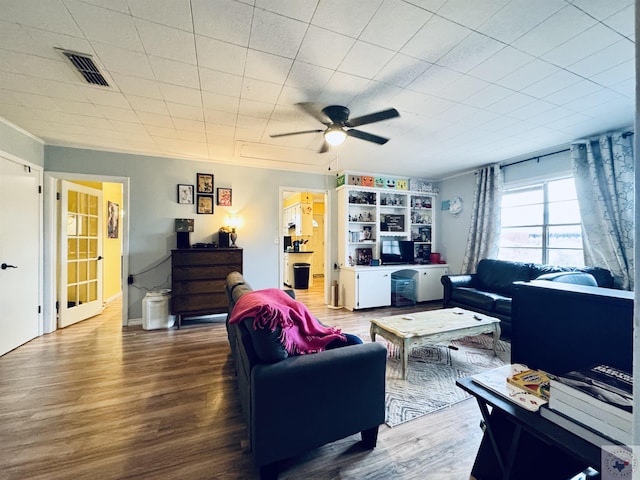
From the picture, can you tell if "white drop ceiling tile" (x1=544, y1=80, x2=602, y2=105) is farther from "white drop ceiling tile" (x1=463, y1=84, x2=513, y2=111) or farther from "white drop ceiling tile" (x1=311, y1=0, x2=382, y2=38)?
"white drop ceiling tile" (x1=311, y1=0, x2=382, y2=38)

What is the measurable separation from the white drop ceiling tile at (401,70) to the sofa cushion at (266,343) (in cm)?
206

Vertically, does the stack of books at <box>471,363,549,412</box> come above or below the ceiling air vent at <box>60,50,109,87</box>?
below

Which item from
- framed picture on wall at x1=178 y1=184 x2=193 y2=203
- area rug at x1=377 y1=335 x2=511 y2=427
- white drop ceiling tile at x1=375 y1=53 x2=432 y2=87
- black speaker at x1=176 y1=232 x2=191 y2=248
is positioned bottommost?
area rug at x1=377 y1=335 x2=511 y2=427

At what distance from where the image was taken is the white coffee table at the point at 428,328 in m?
2.42

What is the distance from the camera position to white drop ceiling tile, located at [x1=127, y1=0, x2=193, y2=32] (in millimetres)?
1458

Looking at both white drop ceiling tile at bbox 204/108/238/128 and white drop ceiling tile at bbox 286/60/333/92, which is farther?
white drop ceiling tile at bbox 204/108/238/128

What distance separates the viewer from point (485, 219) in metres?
4.62

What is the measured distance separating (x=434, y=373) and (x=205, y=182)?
162 inches

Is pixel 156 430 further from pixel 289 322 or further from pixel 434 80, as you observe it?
pixel 434 80

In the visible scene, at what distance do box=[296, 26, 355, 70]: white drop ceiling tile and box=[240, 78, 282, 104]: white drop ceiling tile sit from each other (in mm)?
432

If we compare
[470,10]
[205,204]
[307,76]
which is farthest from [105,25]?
[205,204]

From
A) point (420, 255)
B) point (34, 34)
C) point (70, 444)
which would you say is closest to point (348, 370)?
point (70, 444)

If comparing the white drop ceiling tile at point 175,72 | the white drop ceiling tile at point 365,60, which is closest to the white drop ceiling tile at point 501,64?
the white drop ceiling tile at point 365,60

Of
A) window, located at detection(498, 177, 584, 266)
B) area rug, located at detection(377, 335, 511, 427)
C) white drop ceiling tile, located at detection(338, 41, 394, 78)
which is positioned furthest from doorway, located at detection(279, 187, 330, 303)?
white drop ceiling tile, located at detection(338, 41, 394, 78)
